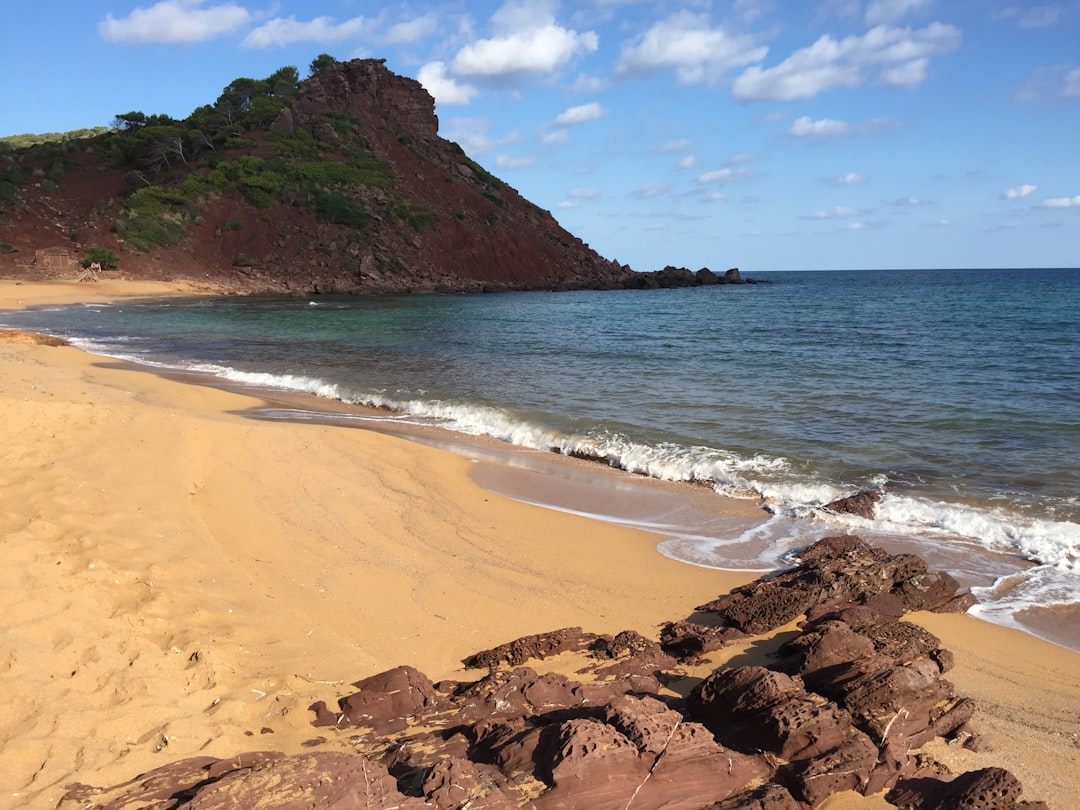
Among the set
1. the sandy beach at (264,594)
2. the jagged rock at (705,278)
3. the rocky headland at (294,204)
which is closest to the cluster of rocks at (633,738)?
the sandy beach at (264,594)

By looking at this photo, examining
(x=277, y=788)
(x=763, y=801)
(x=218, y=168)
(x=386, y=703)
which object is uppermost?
(x=218, y=168)

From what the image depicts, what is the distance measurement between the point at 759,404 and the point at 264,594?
10.4 meters

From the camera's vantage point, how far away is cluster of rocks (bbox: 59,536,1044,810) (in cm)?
296

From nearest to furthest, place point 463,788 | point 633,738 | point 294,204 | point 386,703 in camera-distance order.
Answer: point 463,788, point 633,738, point 386,703, point 294,204

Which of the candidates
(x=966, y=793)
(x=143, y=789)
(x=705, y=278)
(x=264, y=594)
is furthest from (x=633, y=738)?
(x=705, y=278)

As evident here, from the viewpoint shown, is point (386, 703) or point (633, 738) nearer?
point (633, 738)

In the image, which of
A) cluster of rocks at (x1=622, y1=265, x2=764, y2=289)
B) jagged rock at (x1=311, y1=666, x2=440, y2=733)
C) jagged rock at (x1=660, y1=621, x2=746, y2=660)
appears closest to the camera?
jagged rock at (x1=311, y1=666, x2=440, y2=733)

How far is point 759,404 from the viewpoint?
13.6 metres

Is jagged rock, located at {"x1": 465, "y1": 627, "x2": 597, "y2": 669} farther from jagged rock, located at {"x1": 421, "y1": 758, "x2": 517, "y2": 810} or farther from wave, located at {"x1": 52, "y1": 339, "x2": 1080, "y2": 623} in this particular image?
wave, located at {"x1": 52, "y1": 339, "x2": 1080, "y2": 623}

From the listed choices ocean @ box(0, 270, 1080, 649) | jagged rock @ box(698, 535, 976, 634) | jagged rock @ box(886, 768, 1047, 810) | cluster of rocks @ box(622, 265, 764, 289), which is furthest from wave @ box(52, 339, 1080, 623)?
cluster of rocks @ box(622, 265, 764, 289)

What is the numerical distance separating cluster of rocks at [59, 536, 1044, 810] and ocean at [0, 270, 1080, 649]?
2.15 m

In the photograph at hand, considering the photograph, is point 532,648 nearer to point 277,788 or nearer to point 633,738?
point 633,738

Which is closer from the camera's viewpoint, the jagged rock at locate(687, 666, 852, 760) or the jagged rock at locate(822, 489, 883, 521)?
the jagged rock at locate(687, 666, 852, 760)

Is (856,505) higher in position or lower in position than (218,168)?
lower
